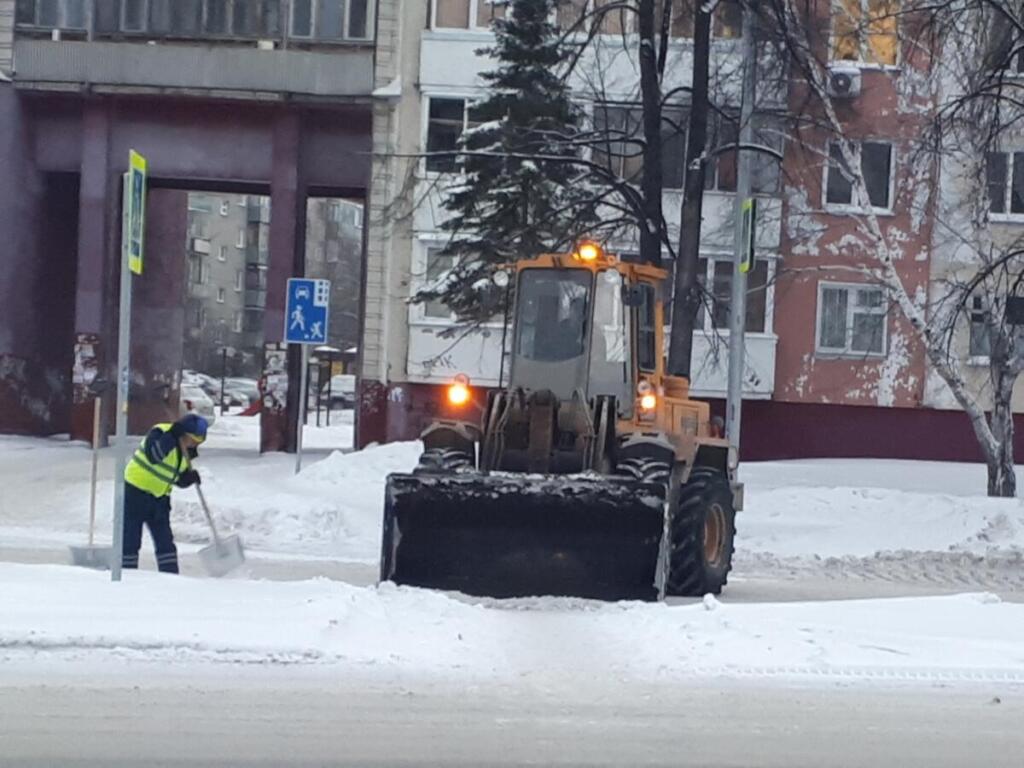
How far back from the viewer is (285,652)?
9938 millimetres

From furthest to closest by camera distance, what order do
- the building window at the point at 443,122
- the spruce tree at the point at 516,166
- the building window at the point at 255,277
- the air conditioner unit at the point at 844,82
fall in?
1. the building window at the point at 255,277
2. the building window at the point at 443,122
3. the air conditioner unit at the point at 844,82
4. the spruce tree at the point at 516,166

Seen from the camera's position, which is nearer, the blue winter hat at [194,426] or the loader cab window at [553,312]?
the blue winter hat at [194,426]

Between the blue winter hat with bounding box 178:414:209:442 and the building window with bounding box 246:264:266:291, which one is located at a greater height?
the building window with bounding box 246:264:266:291

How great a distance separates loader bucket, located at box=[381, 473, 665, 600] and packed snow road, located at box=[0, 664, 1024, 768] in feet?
11.7

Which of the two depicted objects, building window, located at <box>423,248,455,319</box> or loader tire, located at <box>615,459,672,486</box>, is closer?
loader tire, located at <box>615,459,672,486</box>

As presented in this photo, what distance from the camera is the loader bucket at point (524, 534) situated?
13.2 meters

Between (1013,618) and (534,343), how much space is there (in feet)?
15.3

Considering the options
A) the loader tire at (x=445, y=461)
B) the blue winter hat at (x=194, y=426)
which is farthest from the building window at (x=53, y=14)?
the loader tire at (x=445, y=461)

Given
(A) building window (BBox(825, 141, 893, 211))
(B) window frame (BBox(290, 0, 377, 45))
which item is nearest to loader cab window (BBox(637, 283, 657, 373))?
(A) building window (BBox(825, 141, 893, 211))

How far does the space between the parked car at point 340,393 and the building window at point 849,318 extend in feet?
109

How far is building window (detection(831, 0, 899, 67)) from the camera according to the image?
2242cm

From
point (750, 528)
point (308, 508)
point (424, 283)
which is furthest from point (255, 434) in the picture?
point (750, 528)

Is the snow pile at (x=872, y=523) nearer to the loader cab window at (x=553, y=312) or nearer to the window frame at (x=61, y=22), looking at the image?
the loader cab window at (x=553, y=312)

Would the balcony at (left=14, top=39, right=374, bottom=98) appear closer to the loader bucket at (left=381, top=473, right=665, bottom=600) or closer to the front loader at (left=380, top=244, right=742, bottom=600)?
the front loader at (left=380, top=244, right=742, bottom=600)
